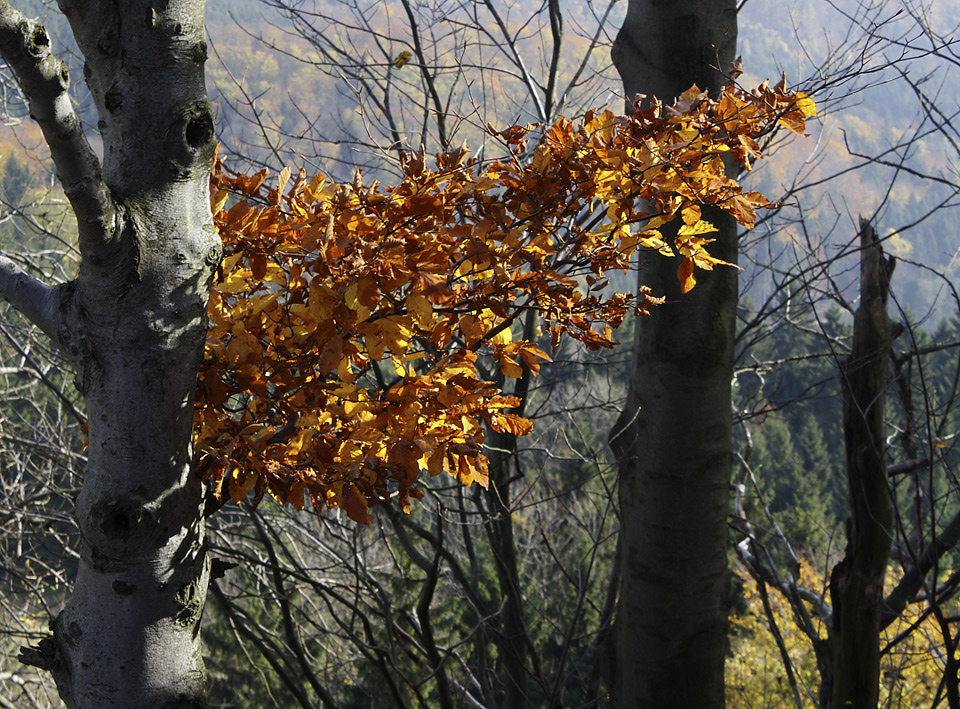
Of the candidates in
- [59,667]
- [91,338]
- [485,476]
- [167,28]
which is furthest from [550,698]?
[167,28]

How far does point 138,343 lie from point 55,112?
1.17 ft

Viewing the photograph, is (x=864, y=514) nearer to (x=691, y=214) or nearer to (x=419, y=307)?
(x=691, y=214)

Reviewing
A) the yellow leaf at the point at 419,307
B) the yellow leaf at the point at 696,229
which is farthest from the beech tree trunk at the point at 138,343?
the yellow leaf at the point at 696,229

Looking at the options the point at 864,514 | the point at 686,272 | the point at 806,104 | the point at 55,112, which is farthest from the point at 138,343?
the point at 864,514

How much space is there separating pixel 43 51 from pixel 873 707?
292 centimetres

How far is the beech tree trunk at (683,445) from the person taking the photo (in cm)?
195

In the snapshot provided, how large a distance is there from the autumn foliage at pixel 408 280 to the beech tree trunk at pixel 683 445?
1.53 ft

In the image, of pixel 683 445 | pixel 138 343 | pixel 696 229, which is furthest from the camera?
pixel 683 445

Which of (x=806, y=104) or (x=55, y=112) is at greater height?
(x=806, y=104)

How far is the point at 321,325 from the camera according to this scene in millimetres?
1290

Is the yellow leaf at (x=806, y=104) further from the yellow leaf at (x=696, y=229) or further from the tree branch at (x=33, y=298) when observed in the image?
the tree branch at (x=33, y=298)

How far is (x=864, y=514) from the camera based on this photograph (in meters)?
2.40

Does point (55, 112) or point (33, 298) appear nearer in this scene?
point (55, 112)

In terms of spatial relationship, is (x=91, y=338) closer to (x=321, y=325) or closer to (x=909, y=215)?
(x=321, y=325)
